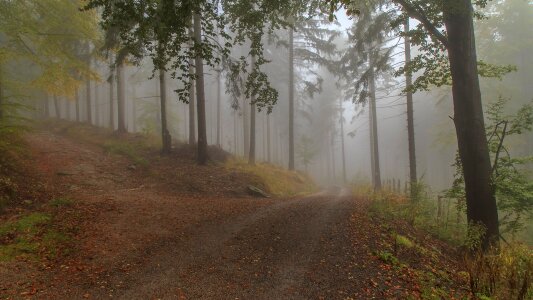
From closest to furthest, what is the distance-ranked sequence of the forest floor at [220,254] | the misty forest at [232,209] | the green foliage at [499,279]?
the green foliage at [499,279], the forest floor at [220,254], the misty forest at [232,209]

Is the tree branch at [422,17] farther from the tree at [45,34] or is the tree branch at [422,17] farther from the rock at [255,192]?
the tree at [45,34]

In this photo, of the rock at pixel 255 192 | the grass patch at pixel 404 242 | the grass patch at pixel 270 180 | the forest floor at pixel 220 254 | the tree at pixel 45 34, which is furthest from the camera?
the grass patch at pixel 270 180

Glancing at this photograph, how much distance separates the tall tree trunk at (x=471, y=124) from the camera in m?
8.16

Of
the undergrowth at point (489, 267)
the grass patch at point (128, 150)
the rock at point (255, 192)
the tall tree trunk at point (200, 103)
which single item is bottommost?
the undergrowth at point (489, 267)

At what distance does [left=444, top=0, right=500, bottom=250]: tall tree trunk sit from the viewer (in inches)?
321

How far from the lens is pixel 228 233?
8.38 m

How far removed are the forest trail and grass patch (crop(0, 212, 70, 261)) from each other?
460 mm

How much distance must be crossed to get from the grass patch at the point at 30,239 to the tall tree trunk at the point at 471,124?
375 inches

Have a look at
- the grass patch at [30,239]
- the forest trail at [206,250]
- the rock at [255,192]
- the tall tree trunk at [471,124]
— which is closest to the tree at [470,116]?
the tall tree trunk at [471,124]

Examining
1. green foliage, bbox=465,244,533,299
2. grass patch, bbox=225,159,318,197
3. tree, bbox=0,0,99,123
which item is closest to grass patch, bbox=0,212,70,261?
tree, bbox=0,0,99,123

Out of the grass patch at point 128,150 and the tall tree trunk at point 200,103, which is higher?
the tall tree trunk at point 200,103

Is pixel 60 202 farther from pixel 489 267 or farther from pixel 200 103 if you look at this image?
pixel 489 267

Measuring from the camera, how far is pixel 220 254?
23.0ft

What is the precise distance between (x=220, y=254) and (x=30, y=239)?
4.10 metres
